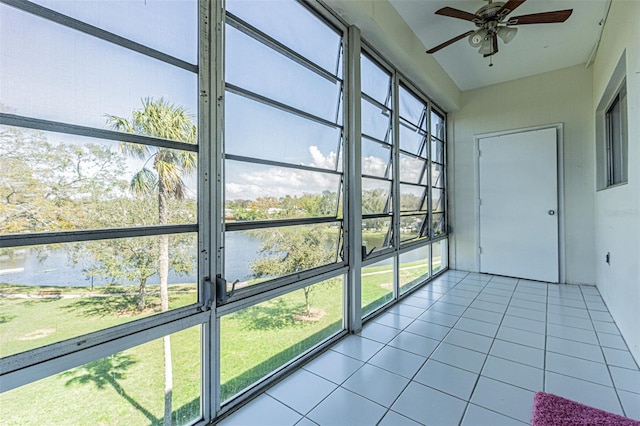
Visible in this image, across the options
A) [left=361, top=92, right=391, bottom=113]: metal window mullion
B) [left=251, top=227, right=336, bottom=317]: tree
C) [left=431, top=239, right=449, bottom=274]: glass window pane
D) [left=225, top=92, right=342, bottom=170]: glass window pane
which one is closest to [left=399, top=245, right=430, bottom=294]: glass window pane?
[left=431, top=239, right=449, bottom=274]: glass window pane

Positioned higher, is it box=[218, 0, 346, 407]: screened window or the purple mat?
box=[218, 0, 346, 407]: screened window

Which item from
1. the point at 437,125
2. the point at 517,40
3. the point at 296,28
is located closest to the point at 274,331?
the point at 296,28

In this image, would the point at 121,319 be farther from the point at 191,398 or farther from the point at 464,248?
the point at 464,248

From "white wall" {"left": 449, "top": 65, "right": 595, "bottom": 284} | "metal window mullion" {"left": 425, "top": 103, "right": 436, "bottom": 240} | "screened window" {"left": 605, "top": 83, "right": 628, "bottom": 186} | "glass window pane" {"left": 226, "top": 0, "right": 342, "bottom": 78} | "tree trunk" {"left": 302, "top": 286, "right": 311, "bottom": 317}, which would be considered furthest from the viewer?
"metal window mullion" {"left": 425, "top": 103, "right": 436, "bottom": 240}

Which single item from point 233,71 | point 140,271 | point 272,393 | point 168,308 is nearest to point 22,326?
point 140,271

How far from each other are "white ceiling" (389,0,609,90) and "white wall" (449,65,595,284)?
0.78ft

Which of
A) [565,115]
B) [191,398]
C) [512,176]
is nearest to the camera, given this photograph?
[191,398]

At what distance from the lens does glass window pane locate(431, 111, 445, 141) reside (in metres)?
4.79

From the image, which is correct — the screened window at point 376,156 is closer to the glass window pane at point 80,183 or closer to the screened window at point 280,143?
the screened window at point 280,143

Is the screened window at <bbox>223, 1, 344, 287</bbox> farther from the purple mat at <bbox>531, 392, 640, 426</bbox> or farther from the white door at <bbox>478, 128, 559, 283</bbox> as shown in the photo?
the white door at <bbox>478, 128, 559, 283</bbox>

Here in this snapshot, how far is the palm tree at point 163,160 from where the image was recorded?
1308mm

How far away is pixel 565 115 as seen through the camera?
4.17m

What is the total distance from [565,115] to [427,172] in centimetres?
212

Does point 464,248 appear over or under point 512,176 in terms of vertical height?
A: under
